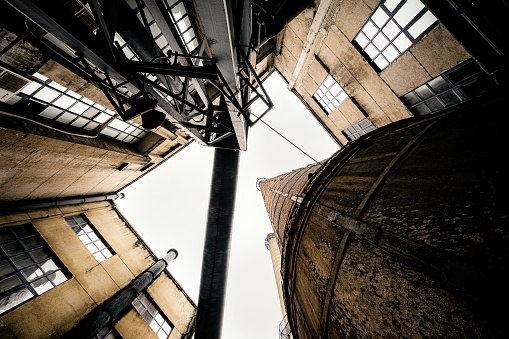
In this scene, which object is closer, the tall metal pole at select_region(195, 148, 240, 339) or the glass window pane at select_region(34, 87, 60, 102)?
the glass window pane at select_region(34, 87, 60, 102)

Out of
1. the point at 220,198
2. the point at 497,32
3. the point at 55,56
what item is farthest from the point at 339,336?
the point at 55,56

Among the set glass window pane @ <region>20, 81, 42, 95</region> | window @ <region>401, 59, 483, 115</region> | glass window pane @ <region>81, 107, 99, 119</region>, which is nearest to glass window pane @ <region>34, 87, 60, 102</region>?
glass window pane @ <region>20, 81, 42, 95</region>

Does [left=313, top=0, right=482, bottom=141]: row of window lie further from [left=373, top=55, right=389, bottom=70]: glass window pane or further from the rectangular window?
the rectangular window

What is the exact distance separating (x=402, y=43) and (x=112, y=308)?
12453 mm

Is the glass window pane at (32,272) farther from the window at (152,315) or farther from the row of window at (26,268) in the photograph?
the window at (152,315)

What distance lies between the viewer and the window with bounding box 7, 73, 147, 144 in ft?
14.6

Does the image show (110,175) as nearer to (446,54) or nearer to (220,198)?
(220,198)

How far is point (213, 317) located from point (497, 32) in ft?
31.5

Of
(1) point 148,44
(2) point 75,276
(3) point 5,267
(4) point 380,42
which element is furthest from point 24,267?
(4) point 380,42

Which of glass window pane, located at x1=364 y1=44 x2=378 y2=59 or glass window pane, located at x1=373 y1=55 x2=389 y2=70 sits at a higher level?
glass window pane, located at x1=364 y1=44 x2=378 y2=59

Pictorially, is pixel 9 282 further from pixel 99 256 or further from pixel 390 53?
pixel 390 53

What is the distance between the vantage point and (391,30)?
4.93m

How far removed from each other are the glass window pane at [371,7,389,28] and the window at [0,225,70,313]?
1254cm

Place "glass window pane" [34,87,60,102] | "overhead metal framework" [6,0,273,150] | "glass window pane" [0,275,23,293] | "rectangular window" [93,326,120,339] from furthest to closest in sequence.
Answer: "rectangular window" [93,326,120,339], "glass window pane" [0,275,23,293], "glass window pane" [34,87,60,102], "overhead metal framework" [6,0,273,150]
